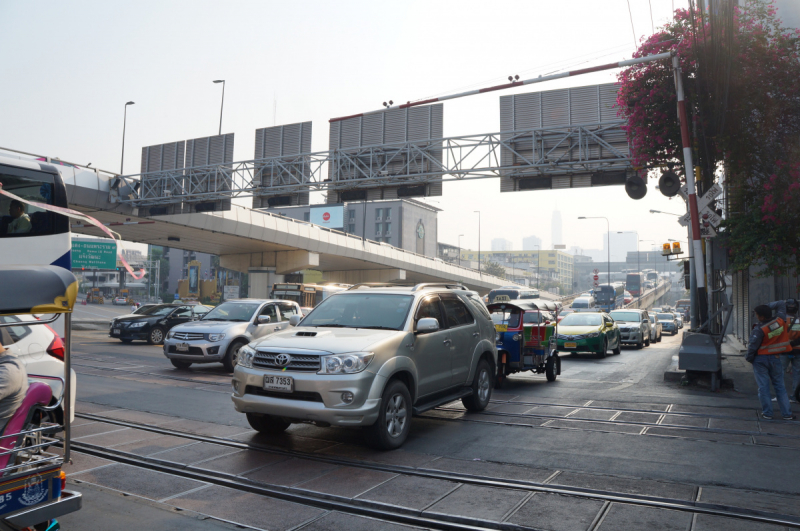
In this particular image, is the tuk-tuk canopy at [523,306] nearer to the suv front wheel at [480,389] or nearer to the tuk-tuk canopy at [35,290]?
the suv front wheel at [480,389]

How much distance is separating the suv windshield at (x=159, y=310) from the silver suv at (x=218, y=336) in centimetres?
947

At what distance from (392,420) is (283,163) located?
21.1m

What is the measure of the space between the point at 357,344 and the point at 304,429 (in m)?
1.92

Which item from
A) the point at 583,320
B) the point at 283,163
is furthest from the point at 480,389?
the point at 283,163

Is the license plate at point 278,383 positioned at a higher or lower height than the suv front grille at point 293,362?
lower

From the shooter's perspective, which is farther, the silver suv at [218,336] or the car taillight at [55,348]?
the silver suv at [218,336]

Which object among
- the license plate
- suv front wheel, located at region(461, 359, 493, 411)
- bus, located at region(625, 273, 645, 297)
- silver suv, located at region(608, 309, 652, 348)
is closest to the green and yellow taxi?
silver suv, located at region(608, 309, 652, 348)

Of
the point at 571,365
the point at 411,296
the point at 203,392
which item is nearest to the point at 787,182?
the point at 571,365

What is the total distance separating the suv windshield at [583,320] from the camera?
20156 millimetres

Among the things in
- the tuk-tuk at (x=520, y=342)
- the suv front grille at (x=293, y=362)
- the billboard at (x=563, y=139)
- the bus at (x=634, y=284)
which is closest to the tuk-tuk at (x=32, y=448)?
the suv front grille at (x=293, y=362)

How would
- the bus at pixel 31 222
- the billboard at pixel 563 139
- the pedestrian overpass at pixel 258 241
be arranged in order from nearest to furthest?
the bus at pixel 31 222 < the billboard at pixel 563 139 < the pedestrian overpass at pixel 258 241

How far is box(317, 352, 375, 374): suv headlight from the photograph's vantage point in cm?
641

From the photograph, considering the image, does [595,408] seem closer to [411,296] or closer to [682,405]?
[682,405]

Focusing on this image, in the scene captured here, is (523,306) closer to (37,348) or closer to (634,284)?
(37,348)
